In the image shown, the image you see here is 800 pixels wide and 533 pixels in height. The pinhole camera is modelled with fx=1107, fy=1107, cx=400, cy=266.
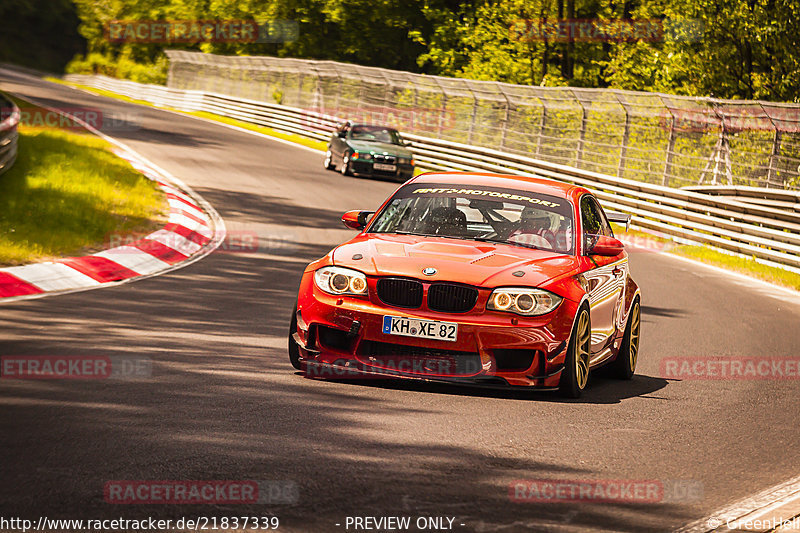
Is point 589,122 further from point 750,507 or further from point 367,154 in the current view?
point 750,507

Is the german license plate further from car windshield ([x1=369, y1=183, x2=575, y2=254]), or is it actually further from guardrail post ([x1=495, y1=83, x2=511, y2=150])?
guardrail post ([x1=495, y1=83, x2=511, y2=150])

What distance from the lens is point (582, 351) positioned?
7750 mm

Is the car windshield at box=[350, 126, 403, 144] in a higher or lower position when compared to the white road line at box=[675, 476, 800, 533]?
lower

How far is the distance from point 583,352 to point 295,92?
40.1m

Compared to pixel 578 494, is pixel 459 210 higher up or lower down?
higher up

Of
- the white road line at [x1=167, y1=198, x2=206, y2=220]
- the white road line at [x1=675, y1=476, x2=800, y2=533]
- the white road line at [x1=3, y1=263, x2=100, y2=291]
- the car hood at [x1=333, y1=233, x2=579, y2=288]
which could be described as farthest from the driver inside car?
the white road line at [x1=167, y1=198, x2=206, y2=220]

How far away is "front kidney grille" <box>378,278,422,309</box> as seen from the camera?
285 inches

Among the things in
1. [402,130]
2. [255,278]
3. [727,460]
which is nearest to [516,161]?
[402,130]

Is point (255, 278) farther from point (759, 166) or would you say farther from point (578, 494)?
point (759, 166)

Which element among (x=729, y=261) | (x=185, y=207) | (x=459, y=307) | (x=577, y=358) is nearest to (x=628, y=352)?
(x=577, y=358)

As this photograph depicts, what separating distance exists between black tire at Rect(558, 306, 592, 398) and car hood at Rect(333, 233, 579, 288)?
37 centimetres

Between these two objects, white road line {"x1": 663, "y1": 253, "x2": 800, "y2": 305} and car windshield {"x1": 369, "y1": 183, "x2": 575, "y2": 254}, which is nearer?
car windshield {"x1": 369, "y1": 183, "x2": 575, "y2": 254}

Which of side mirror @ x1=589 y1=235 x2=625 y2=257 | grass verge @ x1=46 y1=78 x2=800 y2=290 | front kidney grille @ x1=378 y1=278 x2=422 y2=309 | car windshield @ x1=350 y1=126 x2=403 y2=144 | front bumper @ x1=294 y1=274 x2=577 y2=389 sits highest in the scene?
side mirror @ x1=589 y1=235 x2=625 y2=257

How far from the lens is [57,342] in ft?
26.6
